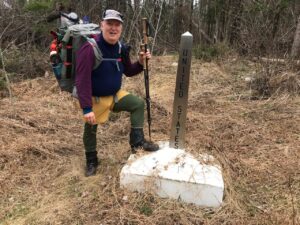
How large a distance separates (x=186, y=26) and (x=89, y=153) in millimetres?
7902

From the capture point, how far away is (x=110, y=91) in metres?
3.61

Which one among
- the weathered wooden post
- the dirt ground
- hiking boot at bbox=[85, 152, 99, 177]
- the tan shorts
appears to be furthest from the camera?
hiking boot at bbox=[85, 152, 99, 177]

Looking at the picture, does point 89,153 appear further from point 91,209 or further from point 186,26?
point 186,26

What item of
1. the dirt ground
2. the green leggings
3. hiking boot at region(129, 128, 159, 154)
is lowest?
the dirt ground

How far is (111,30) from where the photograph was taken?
337 centimetres

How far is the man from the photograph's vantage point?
132 inches

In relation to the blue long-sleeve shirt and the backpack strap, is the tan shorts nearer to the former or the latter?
the blue long-sleeve shirt

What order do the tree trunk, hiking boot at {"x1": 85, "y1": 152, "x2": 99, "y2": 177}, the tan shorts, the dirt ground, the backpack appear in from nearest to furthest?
the dirt ground < the backpack < the tan shorts < hiking boot at {"x1": 85, "y1": 152, "x2": 99, "y2": 177} < the tree trunk

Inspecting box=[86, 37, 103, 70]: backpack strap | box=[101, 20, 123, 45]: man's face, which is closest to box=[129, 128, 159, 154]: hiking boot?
box=[86, 37, 103, 70]: backpack strap

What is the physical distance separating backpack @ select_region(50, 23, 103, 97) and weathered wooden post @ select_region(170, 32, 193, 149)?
2.48 feet

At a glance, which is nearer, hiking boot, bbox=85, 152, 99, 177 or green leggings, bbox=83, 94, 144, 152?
green leggings, bbox=83, 94, 144, 152

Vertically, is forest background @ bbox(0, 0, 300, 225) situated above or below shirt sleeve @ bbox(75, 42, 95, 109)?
below

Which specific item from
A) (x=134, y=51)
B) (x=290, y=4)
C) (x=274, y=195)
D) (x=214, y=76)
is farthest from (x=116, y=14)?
(x=290, y=4)

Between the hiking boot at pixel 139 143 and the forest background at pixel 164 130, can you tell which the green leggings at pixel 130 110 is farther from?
the forest background at pixel 164 130
